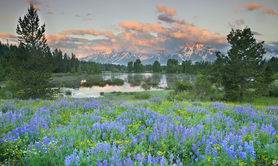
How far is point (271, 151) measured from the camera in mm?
3064

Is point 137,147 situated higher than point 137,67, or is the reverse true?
point 137,67

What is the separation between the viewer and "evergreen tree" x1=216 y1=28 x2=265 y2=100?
23562mm

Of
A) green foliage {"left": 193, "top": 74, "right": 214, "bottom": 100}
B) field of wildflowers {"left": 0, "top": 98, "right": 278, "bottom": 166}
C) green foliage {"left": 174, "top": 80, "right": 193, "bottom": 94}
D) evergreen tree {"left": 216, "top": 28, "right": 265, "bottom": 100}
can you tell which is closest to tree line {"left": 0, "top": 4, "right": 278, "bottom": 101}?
evergreen tree {"left": 216, "top": 28, "right": 265, "bottom": 100}

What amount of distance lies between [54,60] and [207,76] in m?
29.3

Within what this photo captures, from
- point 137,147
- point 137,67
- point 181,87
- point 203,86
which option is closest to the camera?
point 137,147

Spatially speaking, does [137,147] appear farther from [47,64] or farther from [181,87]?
[181,87]

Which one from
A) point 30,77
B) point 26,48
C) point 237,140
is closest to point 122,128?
point 237,140

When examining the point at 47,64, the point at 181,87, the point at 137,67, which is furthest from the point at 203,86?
the point at 137,67

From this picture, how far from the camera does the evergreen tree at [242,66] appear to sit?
77.3 feet

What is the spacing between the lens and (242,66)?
2406 centimetres

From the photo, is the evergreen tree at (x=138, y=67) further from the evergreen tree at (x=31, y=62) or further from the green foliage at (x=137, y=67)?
the evergreen tree at (x=31, y=62)

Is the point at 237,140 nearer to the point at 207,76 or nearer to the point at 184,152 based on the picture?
the point at 184,152

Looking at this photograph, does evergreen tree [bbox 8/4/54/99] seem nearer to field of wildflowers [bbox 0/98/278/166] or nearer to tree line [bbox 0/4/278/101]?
tree line [bbox 0/4/278/101]

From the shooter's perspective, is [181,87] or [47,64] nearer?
[47,64]
